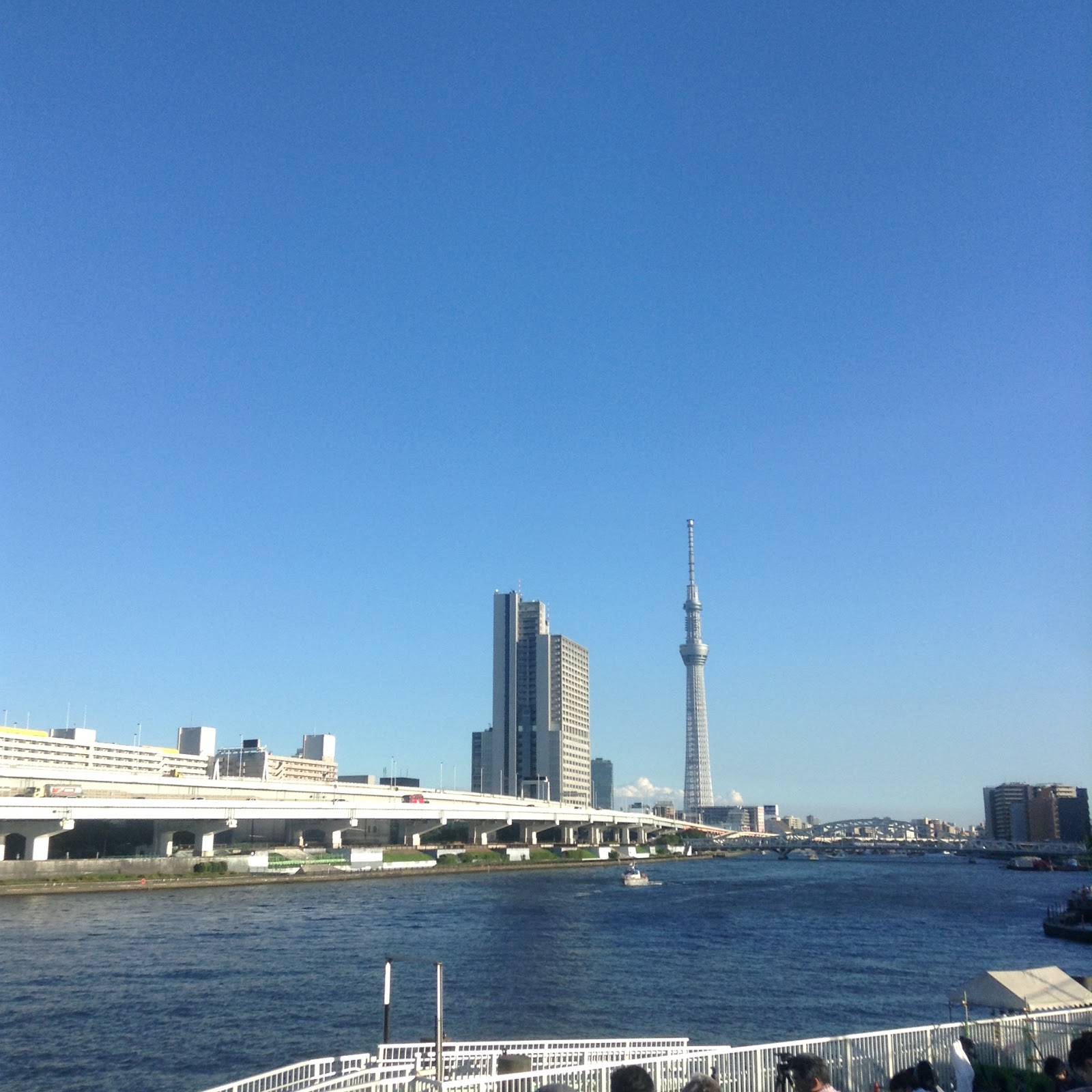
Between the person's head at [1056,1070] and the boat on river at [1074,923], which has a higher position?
the person's head at [1056,1070]

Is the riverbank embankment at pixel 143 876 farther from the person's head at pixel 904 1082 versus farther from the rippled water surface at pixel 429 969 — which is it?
the person's head at pixel 904 1082

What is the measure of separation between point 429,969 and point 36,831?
134 ft

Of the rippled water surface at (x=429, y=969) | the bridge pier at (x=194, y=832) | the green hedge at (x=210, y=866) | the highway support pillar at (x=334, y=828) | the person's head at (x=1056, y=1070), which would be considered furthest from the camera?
the highway support pillar at (x=334, y=828)

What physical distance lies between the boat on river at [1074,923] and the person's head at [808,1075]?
54881 millimetres

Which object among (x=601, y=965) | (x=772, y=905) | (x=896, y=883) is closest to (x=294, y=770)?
(x=896, y=883)

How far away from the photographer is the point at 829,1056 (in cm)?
1549

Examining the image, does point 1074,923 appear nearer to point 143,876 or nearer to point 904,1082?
point 904,1082

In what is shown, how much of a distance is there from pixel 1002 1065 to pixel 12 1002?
28.9 metres

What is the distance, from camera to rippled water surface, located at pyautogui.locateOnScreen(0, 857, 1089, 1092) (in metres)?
26.5

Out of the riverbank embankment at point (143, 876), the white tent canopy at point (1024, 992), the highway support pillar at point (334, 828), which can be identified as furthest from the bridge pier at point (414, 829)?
the white tent canopy at point (1024, 992)

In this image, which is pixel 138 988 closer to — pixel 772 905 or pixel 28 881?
pixel 28 881

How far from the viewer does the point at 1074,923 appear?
2226 inches

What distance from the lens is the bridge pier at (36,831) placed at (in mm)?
66062

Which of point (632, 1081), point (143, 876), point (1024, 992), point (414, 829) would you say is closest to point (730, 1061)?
point (632, 1081)
